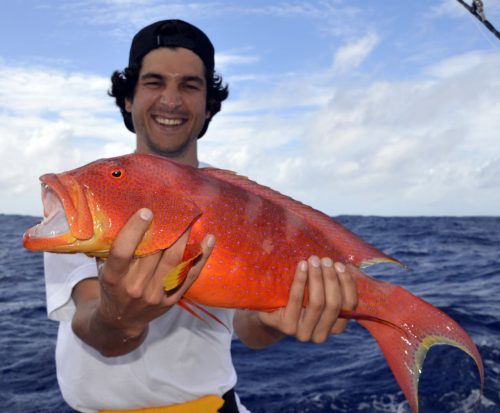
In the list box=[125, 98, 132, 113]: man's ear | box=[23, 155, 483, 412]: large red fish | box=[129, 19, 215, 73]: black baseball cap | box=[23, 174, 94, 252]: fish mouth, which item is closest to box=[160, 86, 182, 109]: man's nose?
box=[129, 19, 215, 73]: black baseball cap

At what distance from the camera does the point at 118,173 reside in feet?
7.69

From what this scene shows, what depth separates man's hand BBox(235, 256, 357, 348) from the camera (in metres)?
2.62

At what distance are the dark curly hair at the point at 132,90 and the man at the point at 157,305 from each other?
16mm

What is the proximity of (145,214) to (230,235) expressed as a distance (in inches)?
17.5

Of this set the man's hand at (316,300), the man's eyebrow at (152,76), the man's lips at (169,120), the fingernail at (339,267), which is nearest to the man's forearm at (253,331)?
the man's hand at (316,300)

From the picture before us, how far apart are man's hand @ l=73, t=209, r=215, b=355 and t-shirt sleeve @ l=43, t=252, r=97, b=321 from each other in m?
0.57

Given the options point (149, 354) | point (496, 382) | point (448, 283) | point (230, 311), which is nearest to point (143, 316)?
point (149, 354)

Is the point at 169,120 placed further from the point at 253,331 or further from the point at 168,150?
the point at 253,331

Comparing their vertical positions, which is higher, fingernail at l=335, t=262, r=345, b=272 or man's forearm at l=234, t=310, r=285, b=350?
fingernail at l=335, t=262, r=345, b=272

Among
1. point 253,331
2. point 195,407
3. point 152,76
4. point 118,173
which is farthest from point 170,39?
point 195,407

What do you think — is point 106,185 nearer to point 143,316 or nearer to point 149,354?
point 143,316

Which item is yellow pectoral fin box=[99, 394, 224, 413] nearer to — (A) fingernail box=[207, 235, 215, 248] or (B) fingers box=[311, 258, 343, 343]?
(B) fingers box=[311, 258, 343, 343]

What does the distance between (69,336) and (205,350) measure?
3.32 feet

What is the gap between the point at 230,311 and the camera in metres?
4.21
